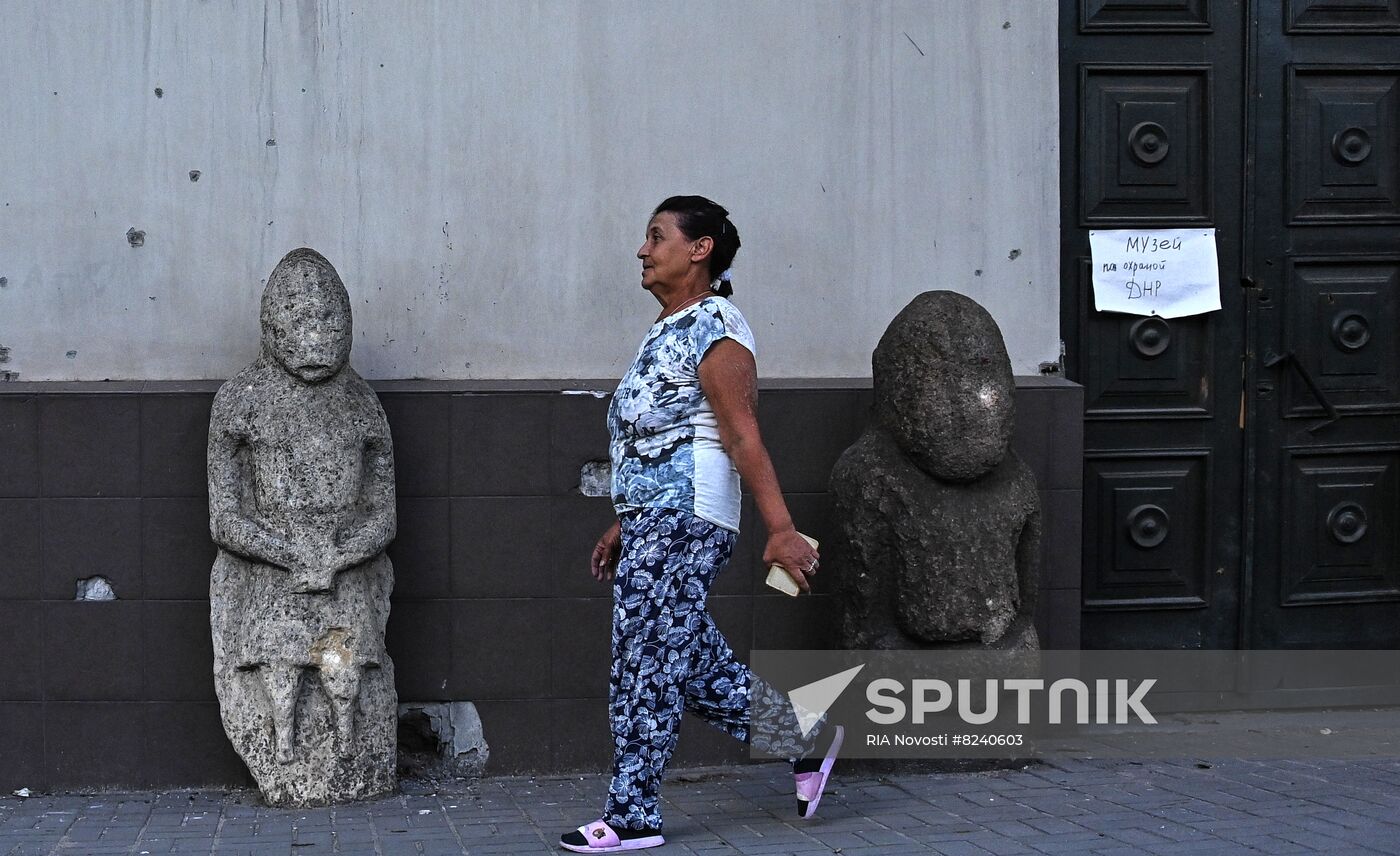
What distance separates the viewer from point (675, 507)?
445 cm

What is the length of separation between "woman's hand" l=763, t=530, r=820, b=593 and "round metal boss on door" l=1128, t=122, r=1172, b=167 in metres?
2.76

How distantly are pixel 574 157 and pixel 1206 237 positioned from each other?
8.31ft

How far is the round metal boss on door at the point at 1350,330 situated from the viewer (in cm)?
646

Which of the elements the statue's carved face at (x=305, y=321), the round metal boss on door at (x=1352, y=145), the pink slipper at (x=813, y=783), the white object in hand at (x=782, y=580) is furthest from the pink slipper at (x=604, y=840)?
the round metal boss on door at (x=1352, y=145)

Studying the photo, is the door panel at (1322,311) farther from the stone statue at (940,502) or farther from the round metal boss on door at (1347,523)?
the stone statue at (940,502)

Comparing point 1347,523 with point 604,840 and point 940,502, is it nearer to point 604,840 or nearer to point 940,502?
point 940,502

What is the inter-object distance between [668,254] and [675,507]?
74cm

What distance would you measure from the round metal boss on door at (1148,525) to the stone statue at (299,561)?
2945mm

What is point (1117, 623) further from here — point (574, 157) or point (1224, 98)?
→ point (574, 157)

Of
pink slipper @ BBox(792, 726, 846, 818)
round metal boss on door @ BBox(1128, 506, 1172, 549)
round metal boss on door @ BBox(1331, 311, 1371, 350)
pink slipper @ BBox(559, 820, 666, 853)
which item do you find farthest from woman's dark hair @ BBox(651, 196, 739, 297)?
round metal boss on door @ BBox(1331, 311, 1371, 350)

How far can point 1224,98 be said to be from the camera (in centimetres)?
636

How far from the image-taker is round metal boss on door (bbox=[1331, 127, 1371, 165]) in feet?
21.1

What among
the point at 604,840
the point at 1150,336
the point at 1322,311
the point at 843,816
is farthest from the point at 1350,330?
the point at 604,840

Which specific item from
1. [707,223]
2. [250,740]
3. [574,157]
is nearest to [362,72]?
[574,157]
